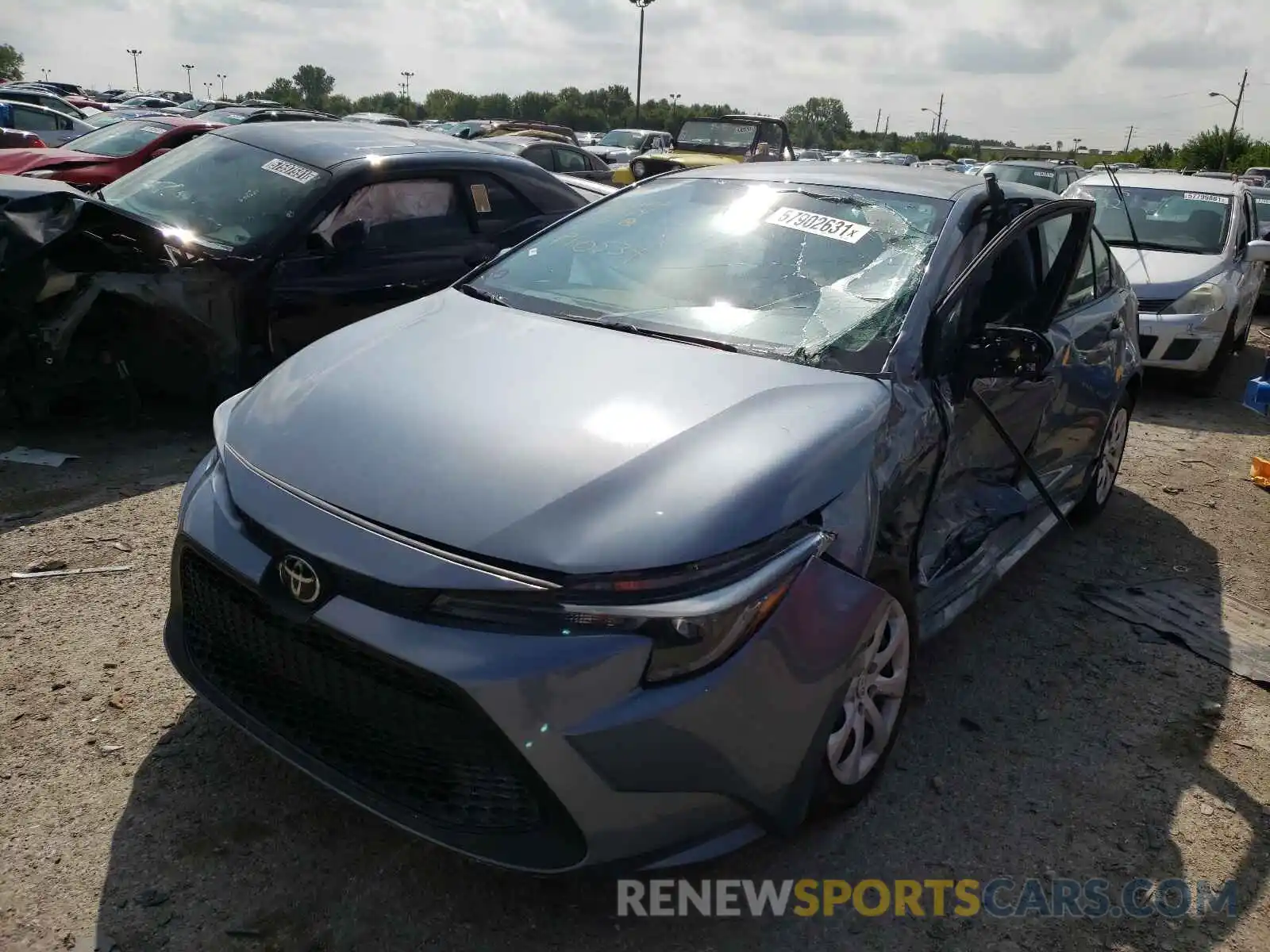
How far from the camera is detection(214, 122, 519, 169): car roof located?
5.55m

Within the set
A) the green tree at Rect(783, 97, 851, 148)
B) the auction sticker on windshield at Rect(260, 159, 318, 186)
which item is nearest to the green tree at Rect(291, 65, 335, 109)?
the green tree at Rect(783, 97, 851, 148)

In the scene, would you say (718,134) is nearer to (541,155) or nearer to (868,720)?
(541,155)

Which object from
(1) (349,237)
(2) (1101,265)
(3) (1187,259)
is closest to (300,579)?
(1) (349,237)

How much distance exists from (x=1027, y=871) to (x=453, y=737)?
152 centimetres

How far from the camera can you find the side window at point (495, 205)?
5.93m

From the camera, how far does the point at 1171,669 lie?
3.64 metres

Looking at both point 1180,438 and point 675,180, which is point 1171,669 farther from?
point 1180,438

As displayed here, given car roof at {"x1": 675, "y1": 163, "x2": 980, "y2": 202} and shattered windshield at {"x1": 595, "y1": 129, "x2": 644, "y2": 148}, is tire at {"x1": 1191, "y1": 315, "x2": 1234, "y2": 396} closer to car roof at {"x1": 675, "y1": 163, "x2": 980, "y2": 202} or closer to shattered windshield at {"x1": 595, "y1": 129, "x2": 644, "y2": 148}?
car roof at {"x1": 675, "y1": 163, "x2": 980, "y2": 202}

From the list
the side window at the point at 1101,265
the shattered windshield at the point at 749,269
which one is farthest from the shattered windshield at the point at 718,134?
the shattered windshield at the point at 749,269

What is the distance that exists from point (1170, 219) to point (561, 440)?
8.28 m

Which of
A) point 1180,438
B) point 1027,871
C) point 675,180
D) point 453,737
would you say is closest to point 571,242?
point 675,180

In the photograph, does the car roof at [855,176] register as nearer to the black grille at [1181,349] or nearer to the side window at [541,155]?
the black grille at [1181,349]

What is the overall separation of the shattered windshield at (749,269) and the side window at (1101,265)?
4.84ft

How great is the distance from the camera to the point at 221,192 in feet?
18.2
